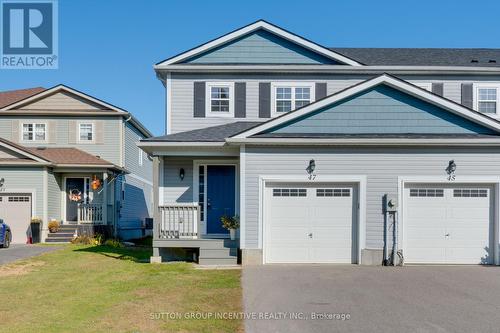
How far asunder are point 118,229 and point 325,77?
12.6m

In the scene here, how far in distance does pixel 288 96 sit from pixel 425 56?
582 centimetres

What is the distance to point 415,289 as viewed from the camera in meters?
9.34

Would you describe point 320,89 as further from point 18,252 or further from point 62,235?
point 62,235

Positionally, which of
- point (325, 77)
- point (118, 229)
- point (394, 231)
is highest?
point (325, 77)

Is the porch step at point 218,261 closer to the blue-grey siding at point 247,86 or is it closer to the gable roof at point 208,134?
the gable roof at point 208,134

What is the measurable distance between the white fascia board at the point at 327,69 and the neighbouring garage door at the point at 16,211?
8813mm

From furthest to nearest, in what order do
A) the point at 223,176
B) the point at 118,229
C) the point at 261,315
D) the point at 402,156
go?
the point at 118,229 → the point at 223,176 → the point at 402,156 → the point at 261,315

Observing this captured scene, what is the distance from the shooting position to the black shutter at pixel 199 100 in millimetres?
16062

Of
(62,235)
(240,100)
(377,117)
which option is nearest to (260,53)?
(240,100)

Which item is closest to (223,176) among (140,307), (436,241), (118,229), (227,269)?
(227,269)

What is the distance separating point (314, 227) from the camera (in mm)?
12758

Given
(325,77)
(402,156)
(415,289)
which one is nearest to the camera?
(415,289)

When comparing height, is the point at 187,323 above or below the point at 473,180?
below

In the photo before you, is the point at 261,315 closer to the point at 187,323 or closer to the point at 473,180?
the point at 187,323
